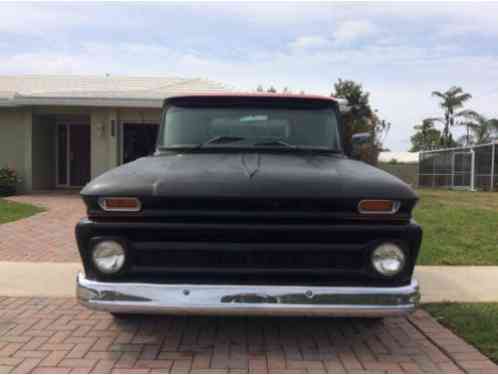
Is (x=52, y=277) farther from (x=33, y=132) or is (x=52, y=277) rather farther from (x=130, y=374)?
(x=33, y=132)

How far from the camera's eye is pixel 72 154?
17.6m

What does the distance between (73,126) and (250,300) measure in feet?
50.8

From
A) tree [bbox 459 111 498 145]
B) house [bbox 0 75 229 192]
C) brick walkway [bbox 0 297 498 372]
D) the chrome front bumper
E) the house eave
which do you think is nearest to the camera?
the chrome front bumper

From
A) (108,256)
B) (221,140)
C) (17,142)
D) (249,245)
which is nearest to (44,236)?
(221,140)

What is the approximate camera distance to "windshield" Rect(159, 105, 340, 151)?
16.0 ft

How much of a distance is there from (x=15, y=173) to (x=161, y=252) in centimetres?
1398

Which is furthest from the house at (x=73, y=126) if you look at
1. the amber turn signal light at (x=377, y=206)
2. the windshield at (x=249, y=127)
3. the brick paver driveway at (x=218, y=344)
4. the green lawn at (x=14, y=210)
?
the amber turn signal light at (x=377, y=206)

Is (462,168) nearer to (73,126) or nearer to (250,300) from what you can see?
(73,126)

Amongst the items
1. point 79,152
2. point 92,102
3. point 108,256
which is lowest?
point 108,256

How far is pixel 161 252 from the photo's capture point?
140 inches

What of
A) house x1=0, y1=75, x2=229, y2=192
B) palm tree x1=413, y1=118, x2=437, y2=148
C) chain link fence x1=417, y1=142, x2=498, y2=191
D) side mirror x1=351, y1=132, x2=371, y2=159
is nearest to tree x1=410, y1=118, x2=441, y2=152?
palm tree x1=413, y1=118, x2=437, y2=148

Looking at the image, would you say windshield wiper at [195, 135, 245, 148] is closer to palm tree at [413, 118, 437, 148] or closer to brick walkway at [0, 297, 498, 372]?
brick walkway at [0, 297, 498, 372]

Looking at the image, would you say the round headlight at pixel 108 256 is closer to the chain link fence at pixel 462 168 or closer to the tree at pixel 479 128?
the chain link fence at pixel 462 168

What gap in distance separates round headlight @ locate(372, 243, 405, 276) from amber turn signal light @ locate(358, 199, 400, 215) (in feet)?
0.77
